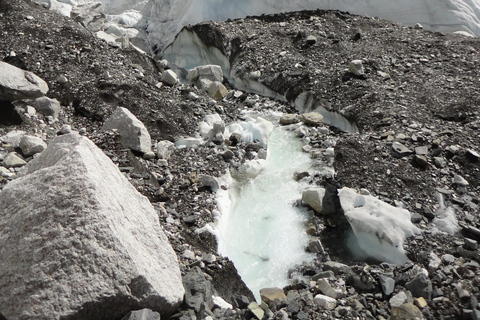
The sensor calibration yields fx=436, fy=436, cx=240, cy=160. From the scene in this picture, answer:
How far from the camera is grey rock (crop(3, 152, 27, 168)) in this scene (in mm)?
4121

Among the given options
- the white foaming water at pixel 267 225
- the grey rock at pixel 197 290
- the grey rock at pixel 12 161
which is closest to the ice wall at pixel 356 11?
the white foaming water at pixel 267 225

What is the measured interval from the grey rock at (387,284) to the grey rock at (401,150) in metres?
2.01

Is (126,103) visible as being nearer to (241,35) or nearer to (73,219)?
(241,35)

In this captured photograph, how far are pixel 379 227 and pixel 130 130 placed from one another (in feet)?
10.3

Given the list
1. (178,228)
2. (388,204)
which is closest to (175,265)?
(178,228)

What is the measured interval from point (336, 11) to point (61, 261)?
8418 millimetres

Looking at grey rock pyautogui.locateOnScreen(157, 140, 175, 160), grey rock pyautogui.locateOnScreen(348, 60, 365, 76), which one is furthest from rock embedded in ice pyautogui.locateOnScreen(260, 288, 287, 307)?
grey rock pyautogui.locateOnScreen(348, 60, 365, 76)

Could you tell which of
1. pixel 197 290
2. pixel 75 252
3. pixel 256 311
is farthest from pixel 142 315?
pixel 256 311

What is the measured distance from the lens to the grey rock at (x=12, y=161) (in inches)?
162

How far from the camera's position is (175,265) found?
3.15m

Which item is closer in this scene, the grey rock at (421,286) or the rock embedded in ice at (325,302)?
the rock embedded in ice at (325,302)

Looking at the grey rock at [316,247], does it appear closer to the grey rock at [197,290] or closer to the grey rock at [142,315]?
the grey rock at [197,290]

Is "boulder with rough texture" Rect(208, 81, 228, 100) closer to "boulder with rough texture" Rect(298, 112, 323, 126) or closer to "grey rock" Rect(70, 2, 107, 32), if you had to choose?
"boulder with rough texture" Rect(298, 112, 323, 126)

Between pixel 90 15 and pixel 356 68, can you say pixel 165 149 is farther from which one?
pixel 90 15
